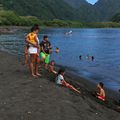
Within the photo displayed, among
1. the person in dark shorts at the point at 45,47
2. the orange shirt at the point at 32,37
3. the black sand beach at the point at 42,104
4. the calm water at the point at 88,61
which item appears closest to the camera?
the black sand beach at the point at 42,104

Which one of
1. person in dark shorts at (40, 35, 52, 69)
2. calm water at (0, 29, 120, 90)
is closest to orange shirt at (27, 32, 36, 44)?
person in dark shorts at (40, 35, 52, 69)

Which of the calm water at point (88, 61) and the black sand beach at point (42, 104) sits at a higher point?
the black sand beach at point (42, 104)

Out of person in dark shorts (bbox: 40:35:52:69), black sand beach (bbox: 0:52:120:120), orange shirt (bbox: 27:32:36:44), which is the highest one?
orange shirt (bbox: 27:32:36:44)

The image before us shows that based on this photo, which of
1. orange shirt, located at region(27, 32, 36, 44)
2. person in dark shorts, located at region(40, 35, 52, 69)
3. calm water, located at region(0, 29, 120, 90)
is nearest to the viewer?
orange shirt, located at region(27, 32, 36, 44)

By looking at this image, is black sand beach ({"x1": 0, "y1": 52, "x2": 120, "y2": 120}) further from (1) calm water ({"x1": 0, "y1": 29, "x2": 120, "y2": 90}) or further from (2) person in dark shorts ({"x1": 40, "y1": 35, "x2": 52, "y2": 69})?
(1) calm water ({"x1": 0, "y1": 29, "x2": 120, "y2": 90})

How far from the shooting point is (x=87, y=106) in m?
13.9

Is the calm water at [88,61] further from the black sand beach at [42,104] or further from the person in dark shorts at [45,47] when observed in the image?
the black sand beach at [42,104]

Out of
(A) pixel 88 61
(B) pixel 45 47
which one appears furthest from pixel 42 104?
(A) pixel 88 61

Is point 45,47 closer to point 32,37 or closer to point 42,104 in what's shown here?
point 32,37

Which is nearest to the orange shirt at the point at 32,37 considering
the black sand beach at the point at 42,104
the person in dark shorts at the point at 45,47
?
the black sand beach at the point at 42,104

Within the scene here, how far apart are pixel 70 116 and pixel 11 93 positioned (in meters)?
3.50

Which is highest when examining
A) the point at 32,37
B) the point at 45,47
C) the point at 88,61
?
the point at 32,37

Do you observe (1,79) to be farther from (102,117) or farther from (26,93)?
(102,117)

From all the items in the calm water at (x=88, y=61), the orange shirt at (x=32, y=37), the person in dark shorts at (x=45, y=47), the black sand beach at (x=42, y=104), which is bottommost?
the calm water at (x=88, y=61)
